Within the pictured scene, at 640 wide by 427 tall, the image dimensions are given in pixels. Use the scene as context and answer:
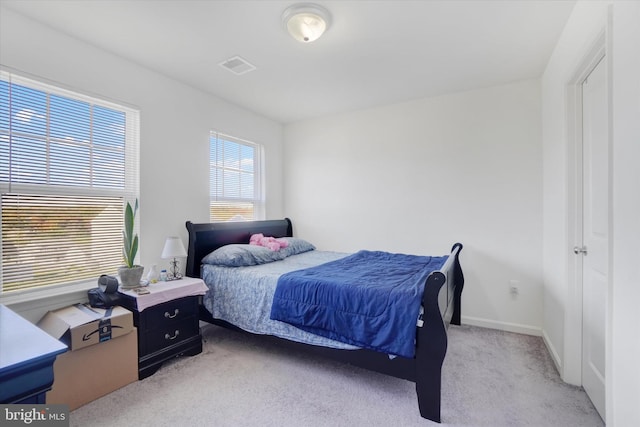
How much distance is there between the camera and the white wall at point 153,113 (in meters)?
2.06

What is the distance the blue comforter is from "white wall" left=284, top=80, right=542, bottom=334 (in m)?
1.02

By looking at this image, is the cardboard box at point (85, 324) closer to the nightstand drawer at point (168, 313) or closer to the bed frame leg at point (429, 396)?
the nightstand drawer at point (168, 313)

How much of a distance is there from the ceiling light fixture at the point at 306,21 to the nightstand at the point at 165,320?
85.4 inches

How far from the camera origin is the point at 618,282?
1.28m

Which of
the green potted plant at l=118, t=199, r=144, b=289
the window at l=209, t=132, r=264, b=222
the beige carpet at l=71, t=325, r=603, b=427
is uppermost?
the window at l=209, t=132, r=264, b=222

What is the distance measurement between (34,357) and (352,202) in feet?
11.1

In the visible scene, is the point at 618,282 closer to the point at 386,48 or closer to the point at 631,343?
the point at 631,343

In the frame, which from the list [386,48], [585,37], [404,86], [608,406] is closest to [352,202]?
[404,86]

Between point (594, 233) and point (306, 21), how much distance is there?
2354 millimetres

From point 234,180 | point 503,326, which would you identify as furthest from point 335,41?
point 503,326

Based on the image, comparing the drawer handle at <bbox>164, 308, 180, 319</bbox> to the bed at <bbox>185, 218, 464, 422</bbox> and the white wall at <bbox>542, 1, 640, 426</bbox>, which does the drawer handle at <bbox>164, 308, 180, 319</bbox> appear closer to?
the bed at <bbox>185, 218, 464, 422</bbox>

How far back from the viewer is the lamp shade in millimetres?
2602

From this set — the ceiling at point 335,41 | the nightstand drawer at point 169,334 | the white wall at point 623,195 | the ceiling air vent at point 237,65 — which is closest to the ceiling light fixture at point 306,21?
the ceiling at point 335,41

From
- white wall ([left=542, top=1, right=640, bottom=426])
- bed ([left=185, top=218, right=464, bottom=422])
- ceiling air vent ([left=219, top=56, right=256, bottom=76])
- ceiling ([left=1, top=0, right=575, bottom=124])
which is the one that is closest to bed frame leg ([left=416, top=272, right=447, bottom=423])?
bed ([left=185, top=218, right=464, bottom=422])
